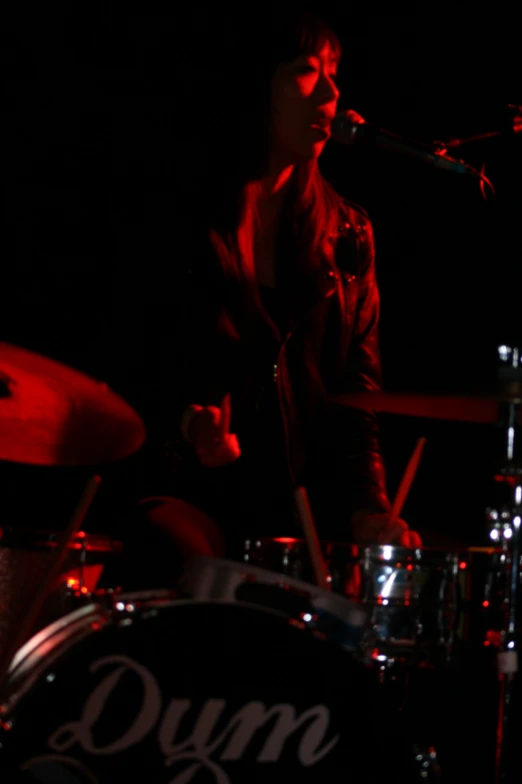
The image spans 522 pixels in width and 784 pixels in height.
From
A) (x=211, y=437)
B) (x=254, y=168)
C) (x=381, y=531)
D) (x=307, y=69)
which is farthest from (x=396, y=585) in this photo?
(x=307, y=69)

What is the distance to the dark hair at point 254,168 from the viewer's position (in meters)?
2.22

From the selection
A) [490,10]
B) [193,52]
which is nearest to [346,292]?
[193,52]

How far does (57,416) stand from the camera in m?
1.77

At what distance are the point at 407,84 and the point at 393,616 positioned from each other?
1464 millimetres

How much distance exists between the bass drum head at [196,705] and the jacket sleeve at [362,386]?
812mm

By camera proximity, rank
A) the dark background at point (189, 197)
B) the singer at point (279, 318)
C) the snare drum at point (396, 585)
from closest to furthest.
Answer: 1. the snare drum at point (396, 585)
2. the singer at point (279, 318)
3. the dark background at point (189, 197)

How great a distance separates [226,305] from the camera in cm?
219

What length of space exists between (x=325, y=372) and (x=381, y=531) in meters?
0.48

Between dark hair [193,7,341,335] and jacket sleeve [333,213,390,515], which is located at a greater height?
dark hair [193,7,341,335]

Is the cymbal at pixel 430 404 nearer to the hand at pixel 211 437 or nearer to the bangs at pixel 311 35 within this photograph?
the hand at pixel 211 437

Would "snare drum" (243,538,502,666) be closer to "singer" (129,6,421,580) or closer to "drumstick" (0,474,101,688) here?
"singer" (129,6,421,580)

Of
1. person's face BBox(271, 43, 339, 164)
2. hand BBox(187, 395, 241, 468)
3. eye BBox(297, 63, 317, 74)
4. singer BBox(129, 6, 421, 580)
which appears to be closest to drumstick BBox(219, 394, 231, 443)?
hand BBox(187, 395, 241, 468)

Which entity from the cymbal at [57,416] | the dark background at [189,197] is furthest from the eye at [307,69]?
the cymbal at [57,416]

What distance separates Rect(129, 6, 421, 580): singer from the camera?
84.7 inches
